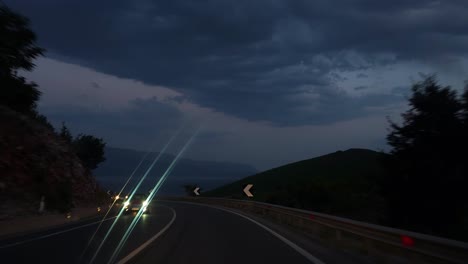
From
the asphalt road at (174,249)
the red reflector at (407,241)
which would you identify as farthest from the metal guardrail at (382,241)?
the asphalt road at (174,249)

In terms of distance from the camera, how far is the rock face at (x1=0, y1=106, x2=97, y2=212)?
1355 inches

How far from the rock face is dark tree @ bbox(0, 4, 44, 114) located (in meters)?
1.47

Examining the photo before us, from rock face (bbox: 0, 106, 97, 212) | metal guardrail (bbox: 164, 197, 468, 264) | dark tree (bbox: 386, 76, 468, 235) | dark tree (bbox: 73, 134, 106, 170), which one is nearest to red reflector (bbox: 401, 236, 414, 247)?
metal guardrail (bbox: 164, 197, 468, 264)

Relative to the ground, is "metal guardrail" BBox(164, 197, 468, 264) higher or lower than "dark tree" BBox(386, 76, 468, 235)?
lower

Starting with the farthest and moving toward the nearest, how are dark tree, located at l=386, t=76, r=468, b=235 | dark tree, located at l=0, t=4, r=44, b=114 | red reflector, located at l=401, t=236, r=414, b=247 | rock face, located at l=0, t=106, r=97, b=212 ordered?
dark tree, located at l=0, t=4, r=44, b=114 → rock face, located at l=0, t=106, r=97, b=212 → dark tree, located at l=386, t=76, r=468, b=235 → red reflector, located at l=401, t=236, r=414, b=247

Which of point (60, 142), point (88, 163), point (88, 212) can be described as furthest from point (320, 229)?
point (88, 163)

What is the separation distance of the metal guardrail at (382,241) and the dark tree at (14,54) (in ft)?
88.0

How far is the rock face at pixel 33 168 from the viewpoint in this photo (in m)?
34.4

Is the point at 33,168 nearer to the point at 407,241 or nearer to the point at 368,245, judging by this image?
the point at 368,245

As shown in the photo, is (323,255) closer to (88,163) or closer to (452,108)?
(452,108)

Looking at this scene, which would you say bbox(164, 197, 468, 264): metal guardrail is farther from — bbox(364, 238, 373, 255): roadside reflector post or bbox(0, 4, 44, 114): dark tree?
bbox(0, 4, 44, 114): dark tree

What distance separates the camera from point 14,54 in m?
40.6

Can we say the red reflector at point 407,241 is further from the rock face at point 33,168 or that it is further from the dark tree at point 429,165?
the rock face at point 33,168

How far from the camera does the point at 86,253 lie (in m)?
14.0
